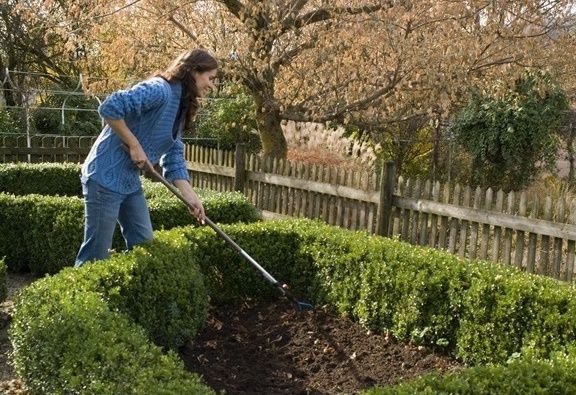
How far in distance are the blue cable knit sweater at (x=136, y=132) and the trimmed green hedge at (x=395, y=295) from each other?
0.49m

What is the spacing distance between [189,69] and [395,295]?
204 centimetres

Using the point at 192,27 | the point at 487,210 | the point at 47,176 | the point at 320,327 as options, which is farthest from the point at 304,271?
the point at 47,176

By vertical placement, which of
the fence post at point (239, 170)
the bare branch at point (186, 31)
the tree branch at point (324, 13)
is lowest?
the fence post at point (239, 170)

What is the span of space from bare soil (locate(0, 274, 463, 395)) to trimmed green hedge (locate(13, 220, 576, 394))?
0.17 metres

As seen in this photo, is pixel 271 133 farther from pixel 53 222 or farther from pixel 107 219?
pixel 107 219

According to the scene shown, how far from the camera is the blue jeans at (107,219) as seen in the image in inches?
185

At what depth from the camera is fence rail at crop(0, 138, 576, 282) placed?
686 cm

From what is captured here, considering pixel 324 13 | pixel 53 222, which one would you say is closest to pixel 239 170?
pixel 324 13

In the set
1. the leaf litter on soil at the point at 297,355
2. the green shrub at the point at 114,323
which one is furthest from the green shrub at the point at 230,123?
the green shrub at the point at 114,323

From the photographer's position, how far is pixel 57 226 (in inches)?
287

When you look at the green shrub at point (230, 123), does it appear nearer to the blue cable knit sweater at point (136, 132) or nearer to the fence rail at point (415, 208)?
the fence rail at point (415, 208)

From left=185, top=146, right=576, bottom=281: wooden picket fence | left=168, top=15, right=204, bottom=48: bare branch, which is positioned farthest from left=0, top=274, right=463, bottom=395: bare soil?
left=168, top=15, right=204, bottom=48: bare branch

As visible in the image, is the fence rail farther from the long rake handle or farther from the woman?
the woman

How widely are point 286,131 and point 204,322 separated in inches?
402
